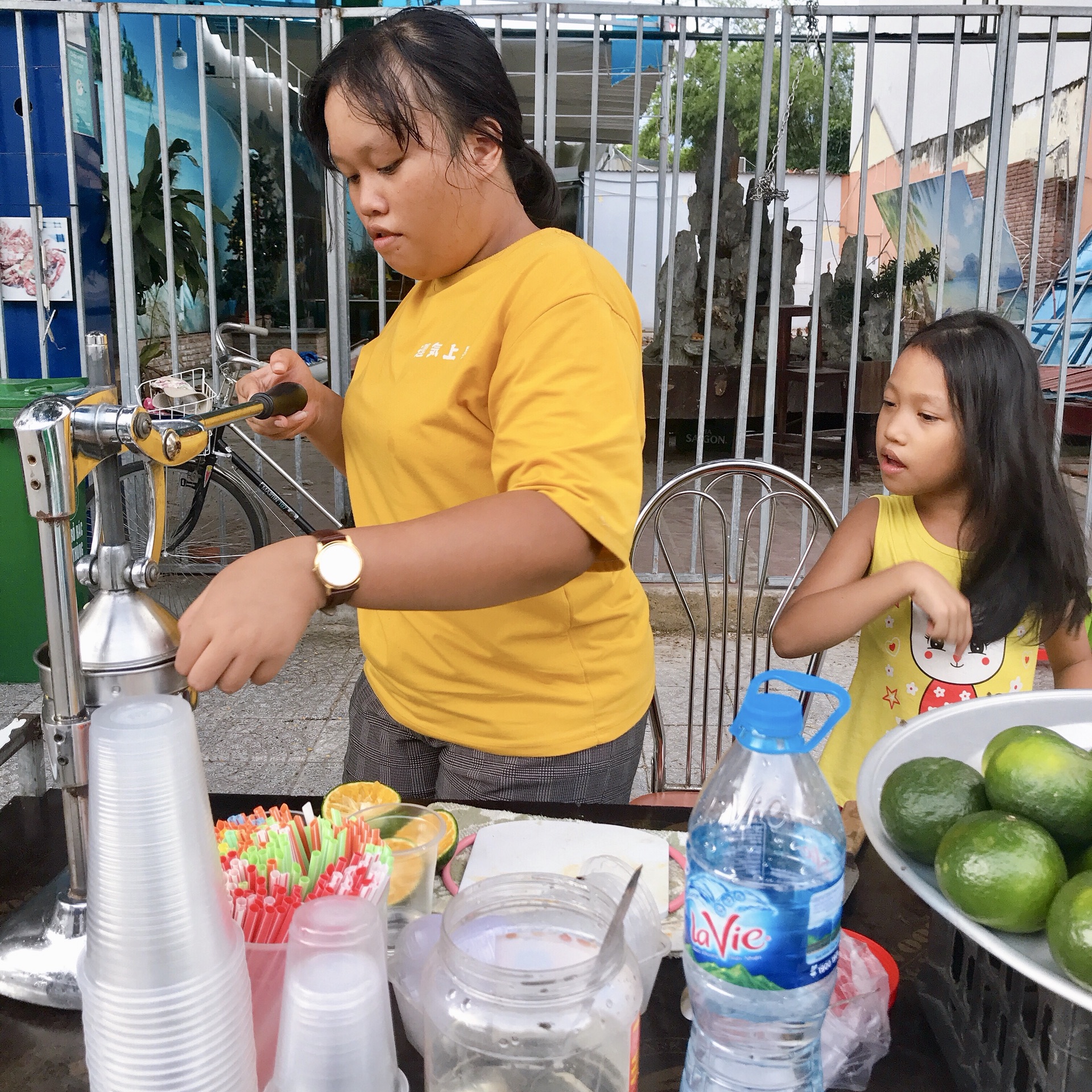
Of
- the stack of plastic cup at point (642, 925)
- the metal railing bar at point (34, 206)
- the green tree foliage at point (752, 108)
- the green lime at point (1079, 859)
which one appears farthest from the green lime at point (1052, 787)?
the green tree foliage at point (752, 108)

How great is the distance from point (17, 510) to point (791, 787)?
3555 millimetres

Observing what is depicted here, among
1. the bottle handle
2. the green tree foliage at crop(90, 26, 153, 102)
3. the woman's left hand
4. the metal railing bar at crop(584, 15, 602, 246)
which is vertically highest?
the green tree foliage at crop(90, 26, 153, 102)

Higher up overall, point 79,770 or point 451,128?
point 451,128

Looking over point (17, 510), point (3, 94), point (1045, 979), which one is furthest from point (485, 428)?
point (3, 94)

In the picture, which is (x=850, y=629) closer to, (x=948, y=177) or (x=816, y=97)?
(x=948, y=177)

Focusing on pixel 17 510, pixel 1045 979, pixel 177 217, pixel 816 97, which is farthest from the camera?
pixel 816 97

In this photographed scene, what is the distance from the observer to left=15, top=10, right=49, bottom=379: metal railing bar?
4.10 m

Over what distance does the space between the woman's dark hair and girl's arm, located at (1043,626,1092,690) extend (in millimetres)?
1227

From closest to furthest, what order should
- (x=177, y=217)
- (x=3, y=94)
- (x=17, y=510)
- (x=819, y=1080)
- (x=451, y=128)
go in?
(x=819, y=1080) → (x=451, y=128) → (x=17, y=510) → (x=3, y=94) → (x=177, y=217)

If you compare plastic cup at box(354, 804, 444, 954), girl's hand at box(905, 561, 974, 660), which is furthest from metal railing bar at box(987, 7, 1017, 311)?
plastic cup at box(354, 804, 444, 954)

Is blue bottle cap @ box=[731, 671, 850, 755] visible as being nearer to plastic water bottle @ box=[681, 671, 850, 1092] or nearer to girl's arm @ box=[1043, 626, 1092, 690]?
plastic water bottle @ box=[681, 671, 850, 1092]

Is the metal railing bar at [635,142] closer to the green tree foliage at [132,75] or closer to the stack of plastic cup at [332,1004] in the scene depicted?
the stack of plastic cup at [332,1004]

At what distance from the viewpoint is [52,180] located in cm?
432

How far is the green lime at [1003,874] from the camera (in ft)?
2.52
